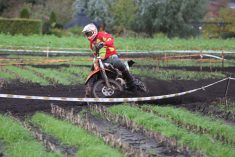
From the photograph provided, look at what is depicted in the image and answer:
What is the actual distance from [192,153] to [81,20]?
43.1 m

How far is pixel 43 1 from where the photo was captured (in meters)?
56.6

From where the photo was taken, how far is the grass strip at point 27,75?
16297 mm

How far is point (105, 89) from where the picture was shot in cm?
1251

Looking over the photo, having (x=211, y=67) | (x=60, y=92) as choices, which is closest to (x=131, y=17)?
(x=211, y=67)

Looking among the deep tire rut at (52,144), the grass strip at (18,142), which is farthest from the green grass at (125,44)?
the deep tire rut at (52,144)

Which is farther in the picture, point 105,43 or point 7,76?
point 7,76

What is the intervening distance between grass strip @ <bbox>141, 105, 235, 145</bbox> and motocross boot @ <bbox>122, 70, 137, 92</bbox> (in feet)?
4.17

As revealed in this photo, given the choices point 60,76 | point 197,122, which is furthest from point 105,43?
point 60,76

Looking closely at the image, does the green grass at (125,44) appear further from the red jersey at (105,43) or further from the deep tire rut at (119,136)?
the deep tire rut at (119,136)

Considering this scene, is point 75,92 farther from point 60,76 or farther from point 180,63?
point 180,63

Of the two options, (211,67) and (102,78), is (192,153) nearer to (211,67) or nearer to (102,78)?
(102,78)

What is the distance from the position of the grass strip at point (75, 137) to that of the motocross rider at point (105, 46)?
2435mm

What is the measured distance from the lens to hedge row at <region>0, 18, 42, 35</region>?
123 ft

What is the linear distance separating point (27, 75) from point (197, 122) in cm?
861
